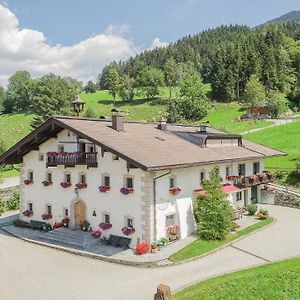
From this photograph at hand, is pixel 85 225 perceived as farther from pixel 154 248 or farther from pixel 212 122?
pixel 212 122

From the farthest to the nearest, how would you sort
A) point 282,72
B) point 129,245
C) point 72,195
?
1. point 282,72
2. point 72,195
3. point 129,245

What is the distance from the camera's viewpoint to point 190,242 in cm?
2519

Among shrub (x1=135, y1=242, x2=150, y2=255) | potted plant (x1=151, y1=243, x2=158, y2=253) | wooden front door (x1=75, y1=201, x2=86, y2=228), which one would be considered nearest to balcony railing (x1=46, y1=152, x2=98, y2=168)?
wooden front door (x1=75, y1=201, x2=86, y2=228)

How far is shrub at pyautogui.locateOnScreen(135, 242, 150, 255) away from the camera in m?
23.5

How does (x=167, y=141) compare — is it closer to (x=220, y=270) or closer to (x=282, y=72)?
(x=220, y=270)

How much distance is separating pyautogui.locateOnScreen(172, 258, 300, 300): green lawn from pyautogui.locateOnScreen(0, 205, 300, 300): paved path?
174 centimetres

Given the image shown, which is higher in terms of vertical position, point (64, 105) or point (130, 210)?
point (64, 105)

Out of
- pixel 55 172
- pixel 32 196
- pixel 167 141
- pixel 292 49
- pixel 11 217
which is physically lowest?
pixel 11 217

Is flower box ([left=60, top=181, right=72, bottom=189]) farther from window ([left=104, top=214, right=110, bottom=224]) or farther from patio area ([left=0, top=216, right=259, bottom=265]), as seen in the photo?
window ([left=104, top=214, right=110, bottom=224])

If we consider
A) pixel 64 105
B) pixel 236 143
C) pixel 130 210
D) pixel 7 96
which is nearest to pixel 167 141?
pixel 130 210

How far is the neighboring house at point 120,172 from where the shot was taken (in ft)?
80.7

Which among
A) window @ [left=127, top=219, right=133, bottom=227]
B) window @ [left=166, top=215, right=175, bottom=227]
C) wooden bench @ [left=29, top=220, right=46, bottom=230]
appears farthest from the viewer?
wooden bench @ [left=29, top=220, right=46, bottom=230]

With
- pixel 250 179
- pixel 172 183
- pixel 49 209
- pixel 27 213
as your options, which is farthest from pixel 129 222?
pixel 250 179

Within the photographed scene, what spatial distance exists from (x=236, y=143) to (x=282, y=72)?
247 ft
